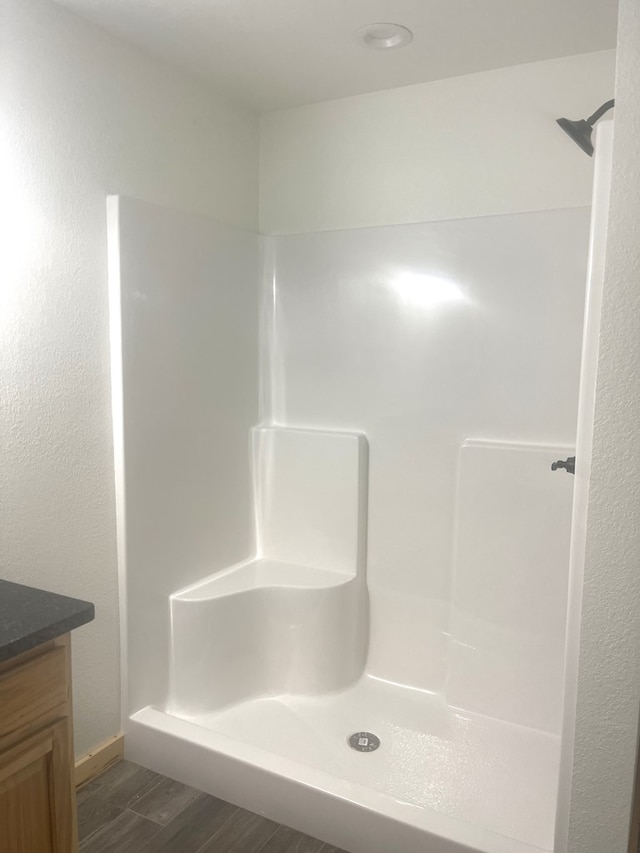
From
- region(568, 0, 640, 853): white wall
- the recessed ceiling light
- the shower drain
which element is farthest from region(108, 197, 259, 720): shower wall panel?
region(568, 0, 640, 853): white wall

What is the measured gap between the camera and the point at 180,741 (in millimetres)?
2076

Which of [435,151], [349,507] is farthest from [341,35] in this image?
[349,507]

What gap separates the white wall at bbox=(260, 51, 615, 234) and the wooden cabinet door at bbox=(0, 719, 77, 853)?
1935 millimetres

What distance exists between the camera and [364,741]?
225cm

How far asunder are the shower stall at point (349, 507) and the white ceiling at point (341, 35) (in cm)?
49

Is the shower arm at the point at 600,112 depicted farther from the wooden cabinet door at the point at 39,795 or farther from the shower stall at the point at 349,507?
the wooden cabinet door at the point at 39,795

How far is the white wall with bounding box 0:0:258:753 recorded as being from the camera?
178 centimetres

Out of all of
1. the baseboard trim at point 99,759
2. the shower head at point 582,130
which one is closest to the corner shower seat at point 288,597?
the baseboard trim at point 99,759

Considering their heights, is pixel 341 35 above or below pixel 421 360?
above

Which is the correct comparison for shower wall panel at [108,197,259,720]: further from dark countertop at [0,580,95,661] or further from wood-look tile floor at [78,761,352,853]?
dark countertop at [0,580,95,661]

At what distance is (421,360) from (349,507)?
608 millimetres

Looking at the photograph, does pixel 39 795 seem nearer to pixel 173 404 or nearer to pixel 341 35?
pixel 173 404

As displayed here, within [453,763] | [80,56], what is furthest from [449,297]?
Answer: [453,763]

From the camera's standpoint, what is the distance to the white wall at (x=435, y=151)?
2.13m
